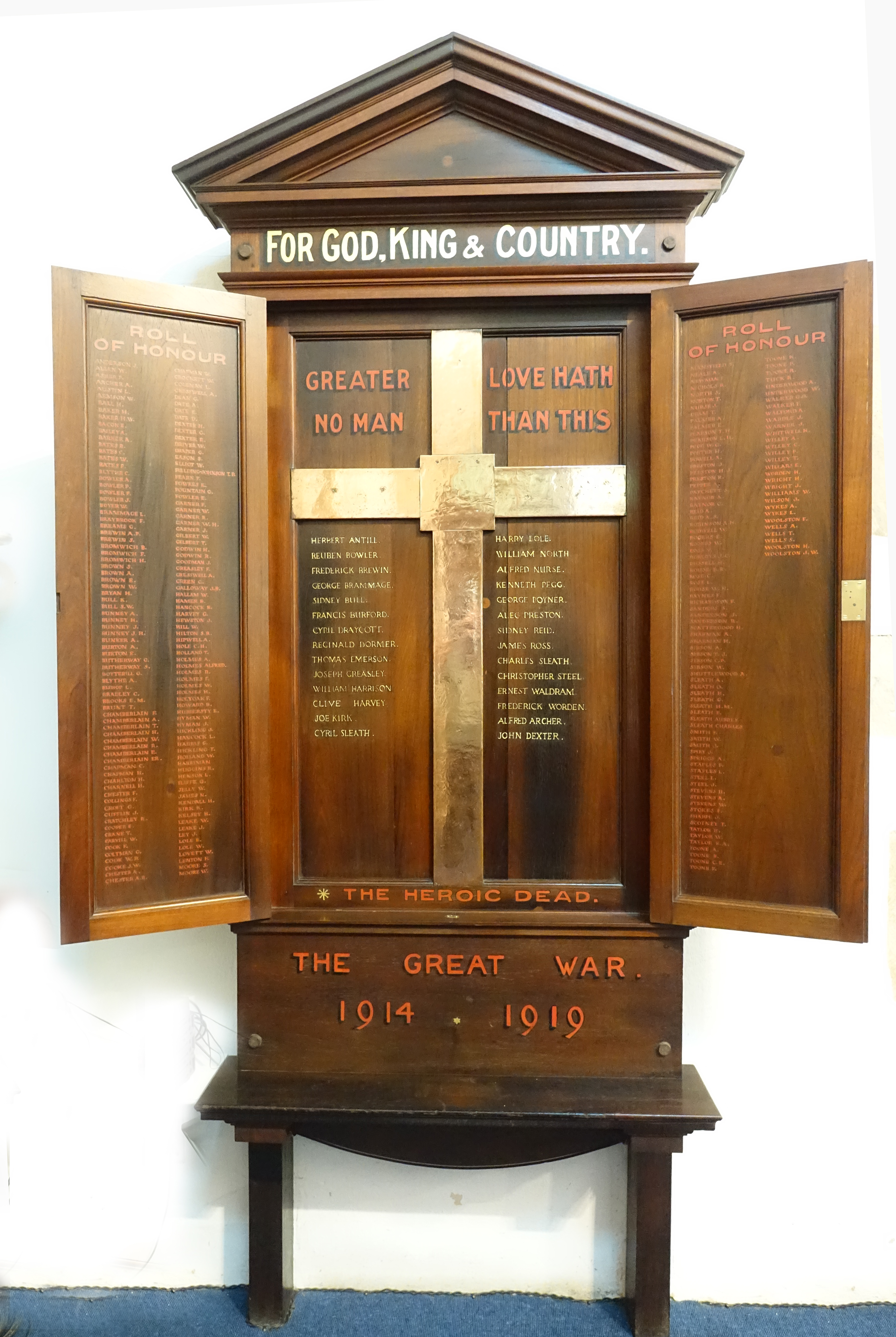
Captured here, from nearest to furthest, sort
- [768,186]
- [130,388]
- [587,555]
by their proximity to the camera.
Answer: [130,388], [587,555], [768,186]

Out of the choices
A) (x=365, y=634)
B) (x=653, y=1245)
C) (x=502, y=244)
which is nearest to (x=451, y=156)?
(x=502, y=244)

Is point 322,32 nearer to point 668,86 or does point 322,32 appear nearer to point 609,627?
point 668,86

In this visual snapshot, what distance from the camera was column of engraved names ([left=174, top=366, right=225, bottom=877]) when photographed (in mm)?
2062

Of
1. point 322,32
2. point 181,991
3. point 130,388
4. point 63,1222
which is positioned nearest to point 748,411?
point 130,388

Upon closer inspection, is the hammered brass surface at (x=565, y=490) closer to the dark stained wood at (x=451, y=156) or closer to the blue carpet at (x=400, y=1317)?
the dark stained wood at (x=451, y=156)

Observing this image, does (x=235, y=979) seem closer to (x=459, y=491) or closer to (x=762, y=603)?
(x=459, y=491)

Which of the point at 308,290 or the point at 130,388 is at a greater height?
the point at 308,290

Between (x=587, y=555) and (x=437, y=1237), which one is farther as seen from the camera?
(x=437, y=1237)

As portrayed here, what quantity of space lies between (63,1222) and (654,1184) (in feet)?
5.86

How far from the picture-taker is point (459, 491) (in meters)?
2.15

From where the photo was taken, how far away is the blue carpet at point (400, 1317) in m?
2.23

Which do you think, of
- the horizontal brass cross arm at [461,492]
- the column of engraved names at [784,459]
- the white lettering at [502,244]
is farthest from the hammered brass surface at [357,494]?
the column of engraved names at [784,459]

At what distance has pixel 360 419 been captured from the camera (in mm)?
2182

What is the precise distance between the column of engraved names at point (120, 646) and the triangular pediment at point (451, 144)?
638 mm
